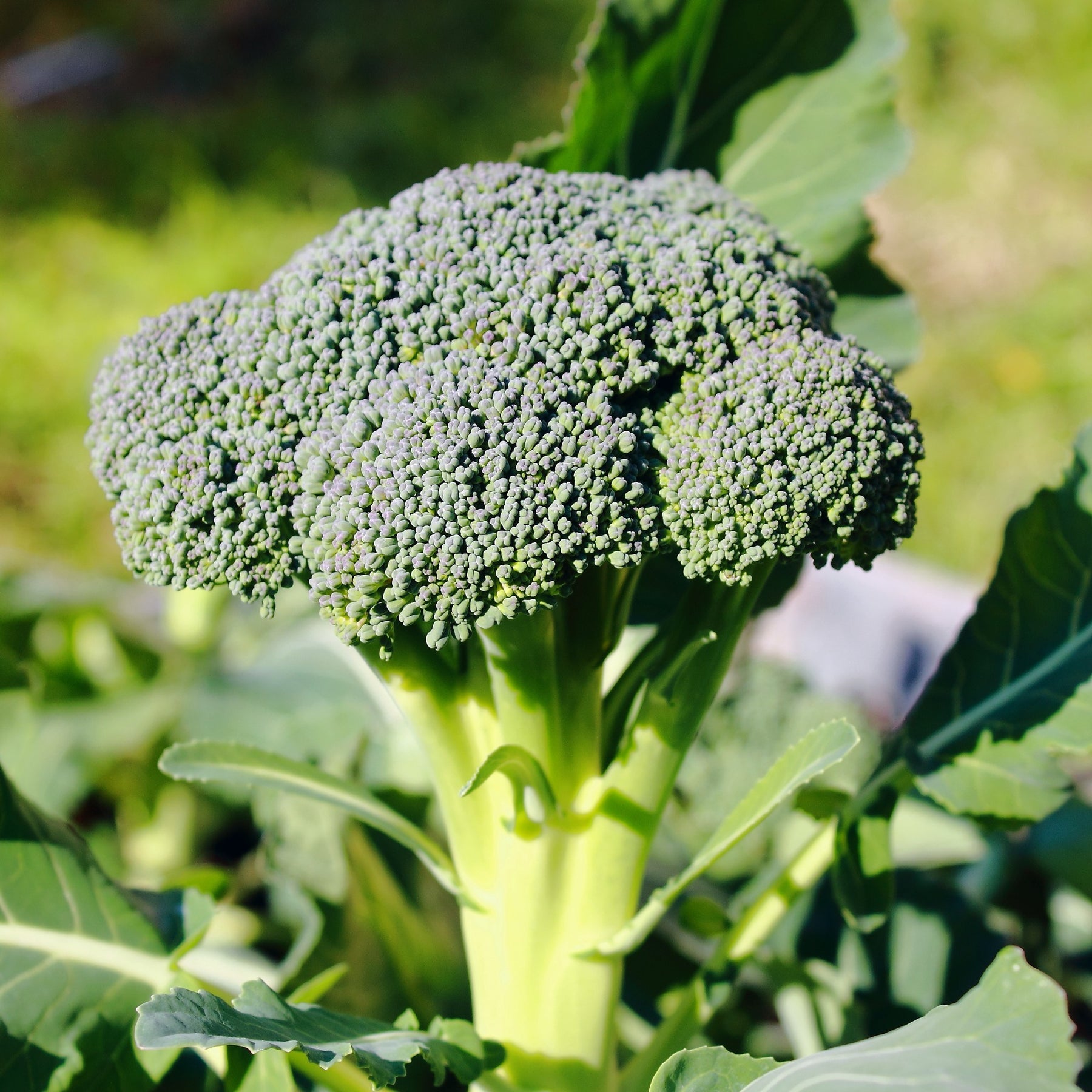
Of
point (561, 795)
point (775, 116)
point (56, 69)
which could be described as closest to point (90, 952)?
point (561, 795)

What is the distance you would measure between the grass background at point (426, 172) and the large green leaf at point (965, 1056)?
1.53 metres

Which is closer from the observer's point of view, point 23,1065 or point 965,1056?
point 965,1056

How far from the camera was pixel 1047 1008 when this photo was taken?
52 cm

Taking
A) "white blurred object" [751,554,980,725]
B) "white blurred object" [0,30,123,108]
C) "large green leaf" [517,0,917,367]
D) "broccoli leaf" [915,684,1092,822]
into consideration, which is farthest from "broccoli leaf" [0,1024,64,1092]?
"white blurred object" [0,30,123,108]

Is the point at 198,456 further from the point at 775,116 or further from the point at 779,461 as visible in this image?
the point at 775,116

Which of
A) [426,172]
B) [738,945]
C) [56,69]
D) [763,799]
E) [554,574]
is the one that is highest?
[56,69]

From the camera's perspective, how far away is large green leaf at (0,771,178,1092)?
711 mm

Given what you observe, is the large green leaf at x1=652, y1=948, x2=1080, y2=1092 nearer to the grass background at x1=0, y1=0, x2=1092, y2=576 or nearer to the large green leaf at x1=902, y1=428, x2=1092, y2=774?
the large green leaf at x1=902, y1=428, x2=1092, y2=774

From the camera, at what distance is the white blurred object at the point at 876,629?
1.53 m

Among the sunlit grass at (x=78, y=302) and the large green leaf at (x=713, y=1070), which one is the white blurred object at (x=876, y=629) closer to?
the large green leaf at (x=713, y=1070)

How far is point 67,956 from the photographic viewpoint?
0.74m

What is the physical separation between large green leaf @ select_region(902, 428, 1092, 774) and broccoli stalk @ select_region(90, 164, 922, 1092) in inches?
9.5

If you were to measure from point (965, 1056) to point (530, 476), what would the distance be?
0.40 m

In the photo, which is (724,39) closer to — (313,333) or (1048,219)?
(313,333)
